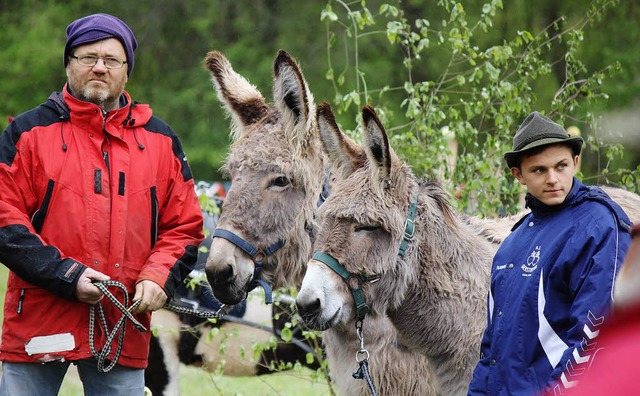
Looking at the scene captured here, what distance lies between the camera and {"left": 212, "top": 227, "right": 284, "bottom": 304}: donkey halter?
165 inches

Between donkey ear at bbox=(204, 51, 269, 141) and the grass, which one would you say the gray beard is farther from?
the grass

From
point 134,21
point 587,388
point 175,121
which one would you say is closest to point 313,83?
point 175,121

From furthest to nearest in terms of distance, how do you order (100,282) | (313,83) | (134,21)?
(134,21) < (313,83) < (100,282)

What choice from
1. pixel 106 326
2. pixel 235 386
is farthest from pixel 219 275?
pixel 235 386

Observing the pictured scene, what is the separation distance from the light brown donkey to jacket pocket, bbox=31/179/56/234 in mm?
1115

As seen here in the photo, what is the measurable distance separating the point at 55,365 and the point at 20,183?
2.52 ft

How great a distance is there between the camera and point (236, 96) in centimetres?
476

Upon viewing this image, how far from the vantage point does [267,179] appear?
4391 mm

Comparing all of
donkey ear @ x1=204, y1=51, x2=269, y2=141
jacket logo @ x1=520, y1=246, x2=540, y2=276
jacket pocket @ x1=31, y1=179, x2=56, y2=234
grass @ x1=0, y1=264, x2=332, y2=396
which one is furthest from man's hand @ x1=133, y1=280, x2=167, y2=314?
grass @ x1=0, y1=264, x2=332, y2=396

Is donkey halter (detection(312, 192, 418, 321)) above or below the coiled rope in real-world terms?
above

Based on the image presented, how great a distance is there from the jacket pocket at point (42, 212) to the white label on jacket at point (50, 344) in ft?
1.47

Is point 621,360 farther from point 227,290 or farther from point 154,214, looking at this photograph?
point 227,290

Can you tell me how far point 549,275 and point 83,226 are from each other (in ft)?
6.17

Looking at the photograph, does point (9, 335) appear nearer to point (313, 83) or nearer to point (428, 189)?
point (428, 189)
